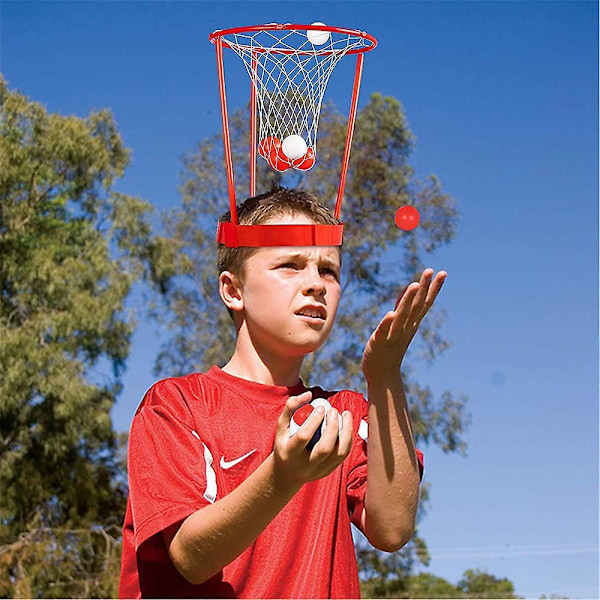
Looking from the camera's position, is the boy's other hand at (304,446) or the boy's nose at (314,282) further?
the boy's nose at (314,282)

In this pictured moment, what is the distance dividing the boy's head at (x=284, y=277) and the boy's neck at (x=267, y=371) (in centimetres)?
12

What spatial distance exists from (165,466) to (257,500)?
37 centimetres

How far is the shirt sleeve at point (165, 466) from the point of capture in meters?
2.28

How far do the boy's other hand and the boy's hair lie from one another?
0.75 metres

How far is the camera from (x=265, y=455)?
249 centimetres

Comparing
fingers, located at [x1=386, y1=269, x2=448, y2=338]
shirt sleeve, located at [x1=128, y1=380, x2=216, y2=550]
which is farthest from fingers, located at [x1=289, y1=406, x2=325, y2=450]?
shirt sleeve, located at [x1=128, y1=380, x2=216, y2=550]

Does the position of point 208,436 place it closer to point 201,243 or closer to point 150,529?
point 150,529

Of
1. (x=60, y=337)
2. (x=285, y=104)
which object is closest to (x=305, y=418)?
(x=285, y=104)

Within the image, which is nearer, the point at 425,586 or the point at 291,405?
the point at 291,405

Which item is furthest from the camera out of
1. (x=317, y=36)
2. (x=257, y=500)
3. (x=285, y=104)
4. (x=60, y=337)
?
(x=60, y=337)

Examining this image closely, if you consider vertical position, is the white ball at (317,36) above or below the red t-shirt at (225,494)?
above

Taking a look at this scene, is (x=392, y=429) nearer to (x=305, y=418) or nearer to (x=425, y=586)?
(x=305, y=418)

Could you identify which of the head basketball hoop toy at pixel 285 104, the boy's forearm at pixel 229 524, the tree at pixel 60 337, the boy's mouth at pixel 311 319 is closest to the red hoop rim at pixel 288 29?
the head basketball hoop toy at pixel 285 104

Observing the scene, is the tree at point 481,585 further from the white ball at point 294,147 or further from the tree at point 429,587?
the white ball at point 294,147
